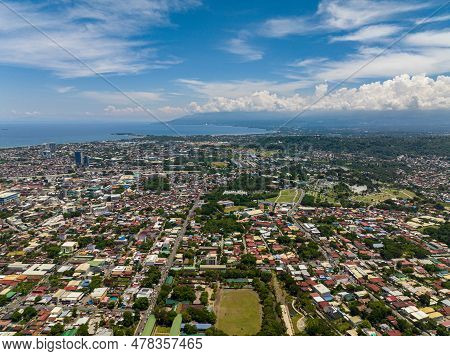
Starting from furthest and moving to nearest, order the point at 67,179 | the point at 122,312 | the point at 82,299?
the point at 67,179 → the point at 82,299 → the point at 122,312

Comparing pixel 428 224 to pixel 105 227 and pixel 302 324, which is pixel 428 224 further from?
pixel 105 227

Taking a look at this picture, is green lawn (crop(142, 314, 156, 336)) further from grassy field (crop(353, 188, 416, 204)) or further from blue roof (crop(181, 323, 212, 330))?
grassy field (crop(353, 188, 416, 204))

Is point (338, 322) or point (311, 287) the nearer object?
point (338, 322)

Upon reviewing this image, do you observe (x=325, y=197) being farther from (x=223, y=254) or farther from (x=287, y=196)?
(x=223, y=254)

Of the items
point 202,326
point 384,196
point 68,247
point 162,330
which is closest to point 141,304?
point 162,330

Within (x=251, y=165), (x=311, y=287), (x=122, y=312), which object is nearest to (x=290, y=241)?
(x=311, y=287)

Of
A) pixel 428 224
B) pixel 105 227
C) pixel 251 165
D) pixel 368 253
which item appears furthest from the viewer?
pixel 251 165

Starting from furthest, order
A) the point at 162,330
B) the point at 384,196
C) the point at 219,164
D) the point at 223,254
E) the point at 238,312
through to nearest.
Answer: the point at 219,164
the point at 384,196
the point at 223,254
the point at 238,312
the point at 162,330
